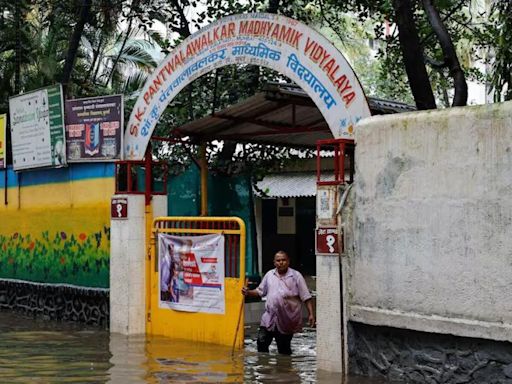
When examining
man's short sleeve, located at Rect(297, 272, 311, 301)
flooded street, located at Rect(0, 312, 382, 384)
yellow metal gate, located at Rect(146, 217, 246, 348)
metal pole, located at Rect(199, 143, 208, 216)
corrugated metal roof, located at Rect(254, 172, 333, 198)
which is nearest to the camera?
flooded street, located at Rect(0, 312, 382, 384)

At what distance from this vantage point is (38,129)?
15.8 m

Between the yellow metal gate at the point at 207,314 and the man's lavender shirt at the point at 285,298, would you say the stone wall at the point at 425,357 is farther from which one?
the yellow metal gate at the point at 207,314

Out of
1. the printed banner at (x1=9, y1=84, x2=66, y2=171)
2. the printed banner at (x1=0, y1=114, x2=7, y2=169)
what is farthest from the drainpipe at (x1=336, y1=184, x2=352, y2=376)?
the printed banner at (x1=0, y1=114, x2=7, y2=169)

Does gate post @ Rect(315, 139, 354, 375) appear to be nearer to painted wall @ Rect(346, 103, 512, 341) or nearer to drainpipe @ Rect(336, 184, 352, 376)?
drainpipe @ Rect(336, 184, 352, 376)

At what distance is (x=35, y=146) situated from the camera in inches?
628

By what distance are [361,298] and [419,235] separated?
43.5 inches

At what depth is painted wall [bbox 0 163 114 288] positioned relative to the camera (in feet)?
48.7

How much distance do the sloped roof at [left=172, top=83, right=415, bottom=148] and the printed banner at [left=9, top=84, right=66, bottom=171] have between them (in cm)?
210

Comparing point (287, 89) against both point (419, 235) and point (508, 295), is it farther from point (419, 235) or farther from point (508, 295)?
point (508, 295)

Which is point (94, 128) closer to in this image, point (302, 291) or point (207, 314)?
point (207, 314)

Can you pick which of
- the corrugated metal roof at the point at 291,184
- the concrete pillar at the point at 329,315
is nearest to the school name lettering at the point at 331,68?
the concrete pillar at the point at 329,315

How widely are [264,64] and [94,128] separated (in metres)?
3.85

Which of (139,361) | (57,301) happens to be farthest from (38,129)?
(139,361)

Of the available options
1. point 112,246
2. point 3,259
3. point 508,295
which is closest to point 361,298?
point 508,295
